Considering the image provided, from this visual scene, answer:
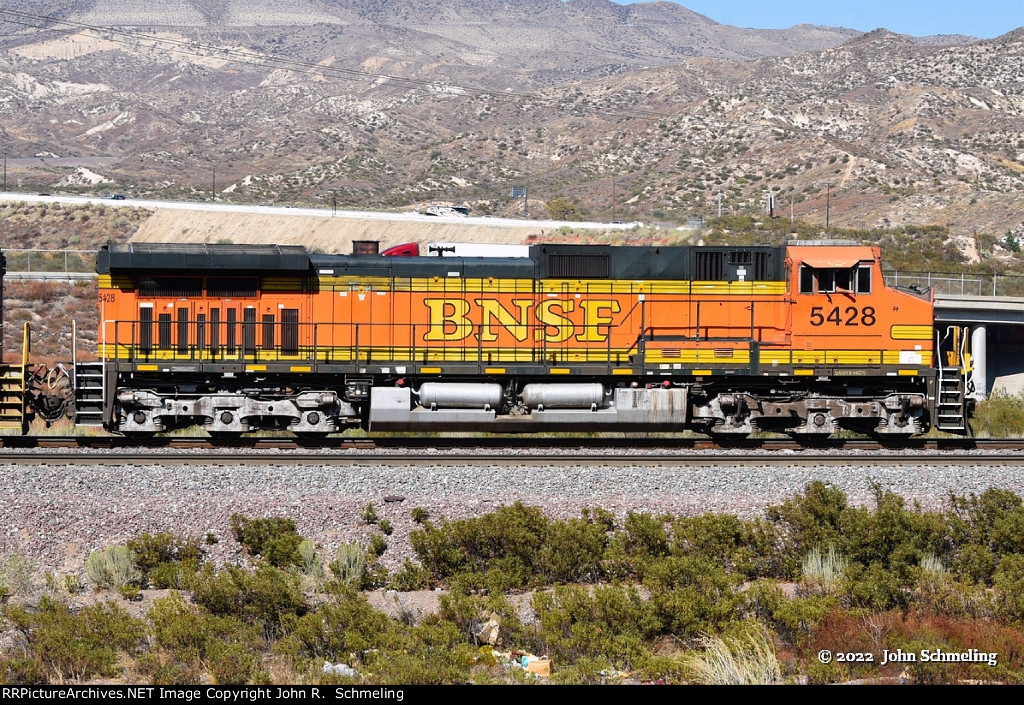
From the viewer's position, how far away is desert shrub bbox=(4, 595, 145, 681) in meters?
8.16

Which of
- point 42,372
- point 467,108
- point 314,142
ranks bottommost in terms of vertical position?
point 42,372

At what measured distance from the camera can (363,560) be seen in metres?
10.6

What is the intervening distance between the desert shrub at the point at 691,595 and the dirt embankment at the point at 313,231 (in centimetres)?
4318

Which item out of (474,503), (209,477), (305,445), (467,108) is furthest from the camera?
(467,108)

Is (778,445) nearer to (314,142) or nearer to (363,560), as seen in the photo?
(363,560)

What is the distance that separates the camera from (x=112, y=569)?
→ 10.3 m

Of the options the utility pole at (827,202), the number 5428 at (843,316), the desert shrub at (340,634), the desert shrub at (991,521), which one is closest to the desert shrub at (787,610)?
the desert shrub at (991,521)

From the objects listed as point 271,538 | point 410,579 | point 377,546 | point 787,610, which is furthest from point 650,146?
point 787,610

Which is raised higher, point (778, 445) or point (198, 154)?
point (198, 154)

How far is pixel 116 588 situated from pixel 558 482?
5441mm

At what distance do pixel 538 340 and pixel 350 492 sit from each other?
5563mm

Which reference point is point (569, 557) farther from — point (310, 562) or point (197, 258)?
point (197, 258)

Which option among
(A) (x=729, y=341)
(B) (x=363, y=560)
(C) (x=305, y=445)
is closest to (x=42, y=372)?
(C) (x=305, y=445)

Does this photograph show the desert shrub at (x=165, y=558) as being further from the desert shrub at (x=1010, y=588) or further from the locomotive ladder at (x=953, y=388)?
the locomotive ladder at (x=953, y=388)
